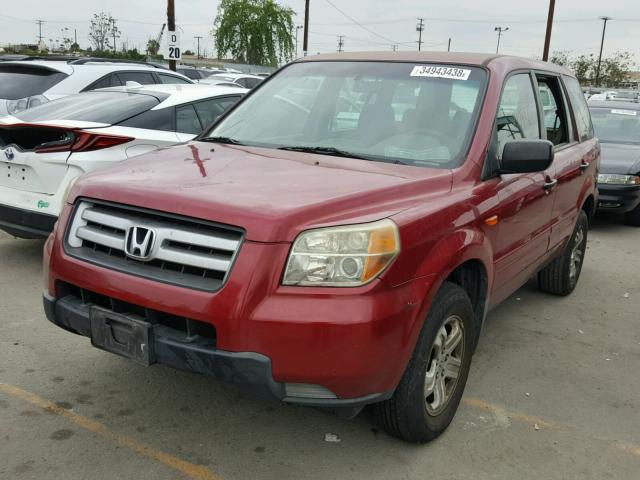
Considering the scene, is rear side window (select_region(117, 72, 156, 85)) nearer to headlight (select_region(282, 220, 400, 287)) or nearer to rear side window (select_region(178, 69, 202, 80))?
headlight (select_region(282, 220, 400, 287))

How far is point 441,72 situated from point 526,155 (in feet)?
2.45

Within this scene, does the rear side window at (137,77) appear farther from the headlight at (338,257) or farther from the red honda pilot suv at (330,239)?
the headlight at (338,257)

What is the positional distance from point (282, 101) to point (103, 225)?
1.54m

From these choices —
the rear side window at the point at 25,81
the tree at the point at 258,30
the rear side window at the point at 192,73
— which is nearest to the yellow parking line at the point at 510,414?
the rear side window at the point at 25,81

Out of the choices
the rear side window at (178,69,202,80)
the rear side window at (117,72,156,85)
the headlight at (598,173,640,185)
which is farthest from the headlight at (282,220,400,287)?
the rear side window at (178,69,202,80)

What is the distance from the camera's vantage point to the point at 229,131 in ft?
12.5

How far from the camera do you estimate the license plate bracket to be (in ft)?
8.40

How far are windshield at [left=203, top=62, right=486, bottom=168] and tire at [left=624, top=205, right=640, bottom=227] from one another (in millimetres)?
5934

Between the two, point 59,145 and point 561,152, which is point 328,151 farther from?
point 59,145

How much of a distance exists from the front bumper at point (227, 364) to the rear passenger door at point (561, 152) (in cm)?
244

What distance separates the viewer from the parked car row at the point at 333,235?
2.40 meters

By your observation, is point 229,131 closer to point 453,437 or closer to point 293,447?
point 293,447

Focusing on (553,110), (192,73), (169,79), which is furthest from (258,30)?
(553,110)

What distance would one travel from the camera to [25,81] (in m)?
7.70
